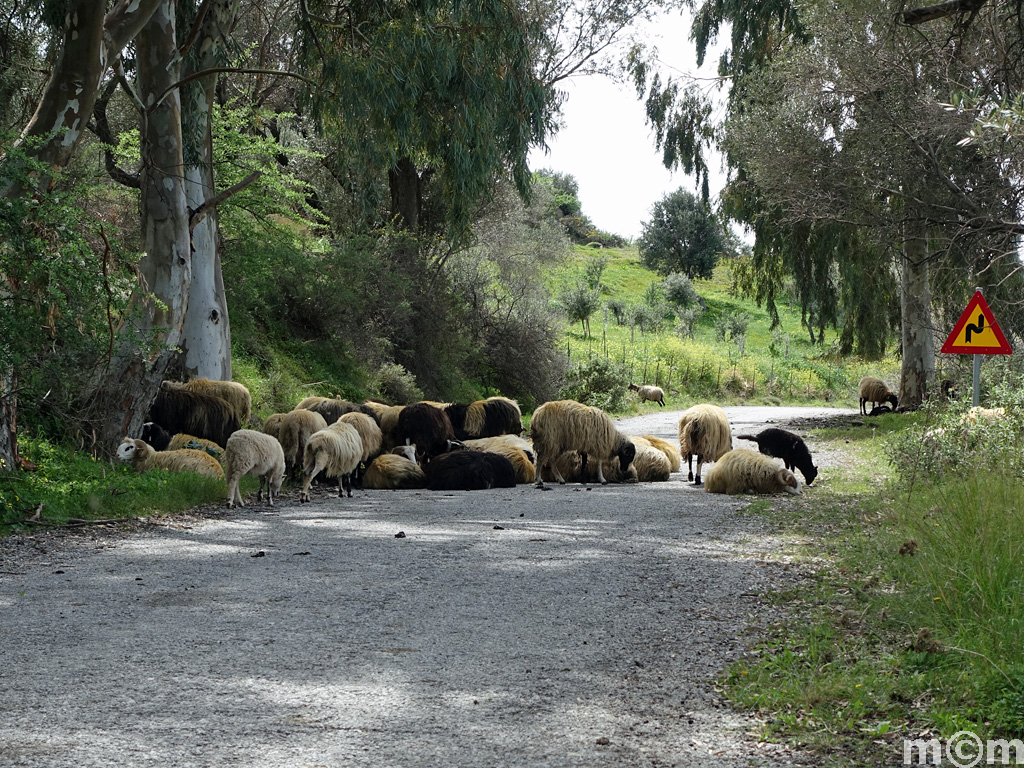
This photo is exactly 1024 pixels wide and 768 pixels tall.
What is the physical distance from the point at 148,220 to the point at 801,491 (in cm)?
1050

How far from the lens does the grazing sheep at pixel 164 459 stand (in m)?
12.3

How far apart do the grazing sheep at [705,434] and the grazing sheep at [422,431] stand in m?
4.10

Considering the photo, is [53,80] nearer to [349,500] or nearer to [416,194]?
[349,500]

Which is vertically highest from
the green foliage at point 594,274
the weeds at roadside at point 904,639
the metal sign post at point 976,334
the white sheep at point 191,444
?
the green foliage at point 594,274

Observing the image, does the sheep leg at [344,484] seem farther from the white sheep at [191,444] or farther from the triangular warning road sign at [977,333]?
the triangular warning road sign at [977,333]

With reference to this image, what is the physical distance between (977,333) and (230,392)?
1157 cm

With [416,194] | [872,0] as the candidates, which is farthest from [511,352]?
[872,0]

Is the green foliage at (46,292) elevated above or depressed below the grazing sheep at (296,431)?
above

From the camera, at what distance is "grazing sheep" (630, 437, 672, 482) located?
16156 mm

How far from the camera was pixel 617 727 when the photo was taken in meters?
4.06

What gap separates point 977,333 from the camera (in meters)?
13.8

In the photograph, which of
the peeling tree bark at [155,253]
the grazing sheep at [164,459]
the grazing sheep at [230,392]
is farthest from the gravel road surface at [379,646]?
the grazing sheep at [230,392]

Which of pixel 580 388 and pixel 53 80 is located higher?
pixel 53 80

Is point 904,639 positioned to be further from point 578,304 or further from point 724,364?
point 578,304
